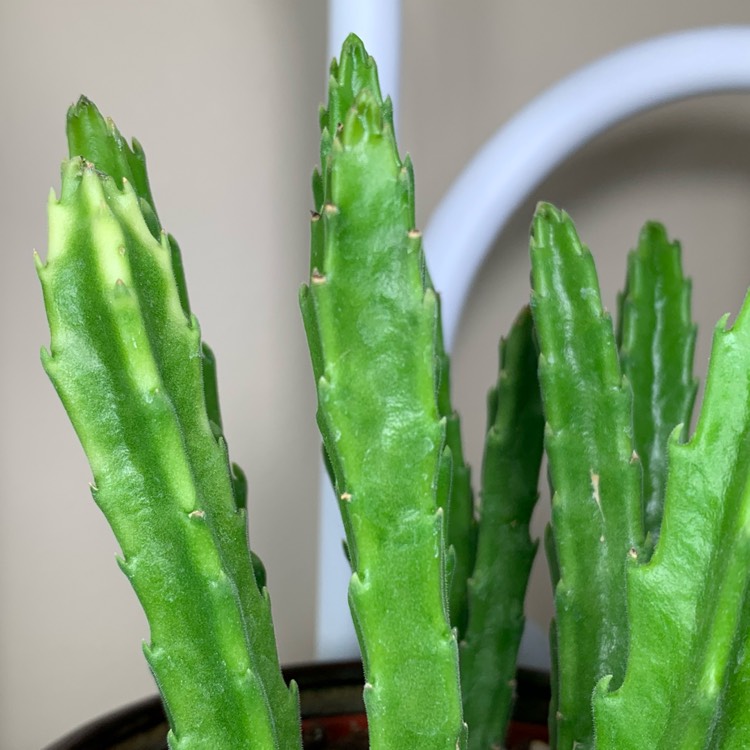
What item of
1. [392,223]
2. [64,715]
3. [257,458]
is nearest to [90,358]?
[392,223]

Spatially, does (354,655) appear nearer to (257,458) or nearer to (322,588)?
(322,588)

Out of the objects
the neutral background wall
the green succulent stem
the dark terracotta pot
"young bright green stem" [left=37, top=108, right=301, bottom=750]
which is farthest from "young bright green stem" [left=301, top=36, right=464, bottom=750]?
the neutral background wall

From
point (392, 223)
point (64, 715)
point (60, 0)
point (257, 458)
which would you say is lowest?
point (64, 715)

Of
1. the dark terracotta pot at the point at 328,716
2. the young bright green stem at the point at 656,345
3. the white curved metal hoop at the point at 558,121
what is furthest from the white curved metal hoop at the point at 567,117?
the dark terracotta pot at the point at 328,716

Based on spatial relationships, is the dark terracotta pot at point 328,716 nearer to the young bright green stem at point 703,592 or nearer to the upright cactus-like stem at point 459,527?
the upright cactus-like stem at point 459,527

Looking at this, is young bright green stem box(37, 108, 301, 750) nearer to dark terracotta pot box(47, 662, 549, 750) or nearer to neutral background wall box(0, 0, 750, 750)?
dark terracotta pot box(47, 662, 549, 750)

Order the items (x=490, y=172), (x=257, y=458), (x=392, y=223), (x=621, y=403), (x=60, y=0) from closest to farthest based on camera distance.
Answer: (x=392, y=223)
(x=621, y=403)
(x=490, y=172)
(x=60, y=0)
(x=257, y=458)
